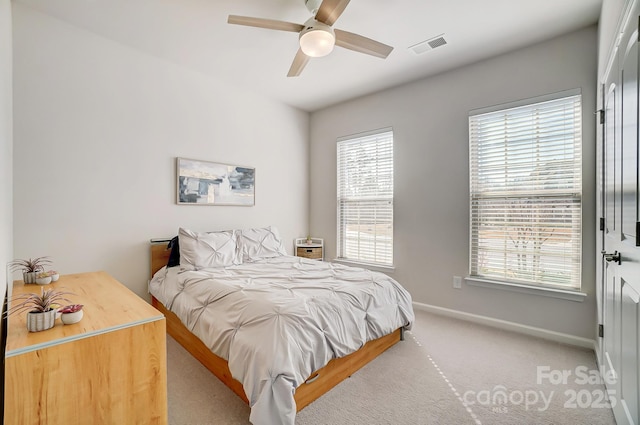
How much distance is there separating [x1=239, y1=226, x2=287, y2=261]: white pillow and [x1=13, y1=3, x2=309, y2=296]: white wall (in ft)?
1.41

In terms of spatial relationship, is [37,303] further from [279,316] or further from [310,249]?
[310,249]

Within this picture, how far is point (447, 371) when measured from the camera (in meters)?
2.23

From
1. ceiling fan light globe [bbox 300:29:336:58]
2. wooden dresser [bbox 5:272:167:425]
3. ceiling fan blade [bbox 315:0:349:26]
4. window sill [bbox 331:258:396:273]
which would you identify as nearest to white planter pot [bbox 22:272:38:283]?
wooden dresser [bbox 5:272:167:425]

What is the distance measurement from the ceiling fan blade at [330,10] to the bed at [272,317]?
197 cm

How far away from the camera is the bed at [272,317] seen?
5.18 ft

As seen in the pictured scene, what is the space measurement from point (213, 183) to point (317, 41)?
86.4 inches

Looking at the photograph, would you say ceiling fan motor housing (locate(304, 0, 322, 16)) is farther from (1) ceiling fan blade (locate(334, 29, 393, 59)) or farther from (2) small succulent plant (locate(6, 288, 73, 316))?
(2) small succulent plant (locate(6, 288, 73, 316))

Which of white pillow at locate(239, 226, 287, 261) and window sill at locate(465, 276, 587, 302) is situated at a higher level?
white pillow at locate(239, 226, 287, 261)

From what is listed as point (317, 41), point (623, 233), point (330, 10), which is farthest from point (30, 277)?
point (623, 233)

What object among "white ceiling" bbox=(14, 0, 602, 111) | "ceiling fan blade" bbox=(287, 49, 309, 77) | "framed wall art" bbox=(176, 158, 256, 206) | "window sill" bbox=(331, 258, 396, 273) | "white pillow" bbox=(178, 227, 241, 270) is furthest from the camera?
"window sill" bbox=(331, 258, 396, 273)

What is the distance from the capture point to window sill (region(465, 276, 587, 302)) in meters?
2.65

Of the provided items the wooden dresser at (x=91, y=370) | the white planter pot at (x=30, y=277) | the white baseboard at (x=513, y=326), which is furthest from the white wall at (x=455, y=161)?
the white planter pot at (x=30, y=277)

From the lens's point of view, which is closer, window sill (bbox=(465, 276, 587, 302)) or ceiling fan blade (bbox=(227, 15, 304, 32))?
ceiling fan blade (bbox=(227, 15, 304, 32))

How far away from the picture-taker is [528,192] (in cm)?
291
